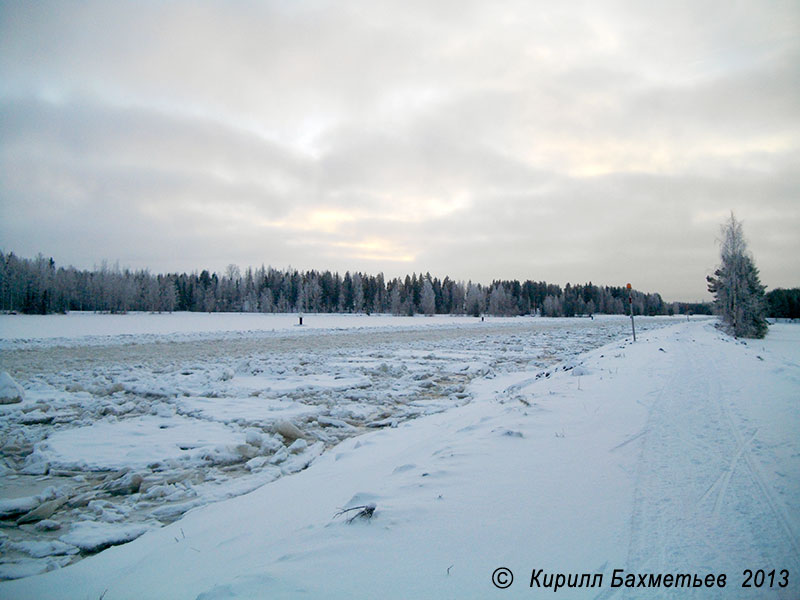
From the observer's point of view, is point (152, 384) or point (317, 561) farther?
point (152, 384)

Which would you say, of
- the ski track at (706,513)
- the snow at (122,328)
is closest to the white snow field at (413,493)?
the ski track at (706,513)

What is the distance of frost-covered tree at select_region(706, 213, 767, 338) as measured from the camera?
30.8 m

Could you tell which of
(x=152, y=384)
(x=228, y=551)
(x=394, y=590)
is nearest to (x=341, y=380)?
(x=152, y=384)

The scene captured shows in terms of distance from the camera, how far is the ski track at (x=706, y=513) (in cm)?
229

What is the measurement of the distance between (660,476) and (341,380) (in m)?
8.30

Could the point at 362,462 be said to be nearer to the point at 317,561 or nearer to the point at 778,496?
the point at 317,561

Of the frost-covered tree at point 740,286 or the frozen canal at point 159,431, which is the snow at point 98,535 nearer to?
the frozen canal at point 159,431

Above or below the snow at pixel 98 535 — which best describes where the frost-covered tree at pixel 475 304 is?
above

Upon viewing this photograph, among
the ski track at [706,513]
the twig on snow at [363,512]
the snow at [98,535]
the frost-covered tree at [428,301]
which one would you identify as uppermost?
the frost-covered tree at [428,301]

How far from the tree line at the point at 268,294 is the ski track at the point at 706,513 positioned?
84.6 meters

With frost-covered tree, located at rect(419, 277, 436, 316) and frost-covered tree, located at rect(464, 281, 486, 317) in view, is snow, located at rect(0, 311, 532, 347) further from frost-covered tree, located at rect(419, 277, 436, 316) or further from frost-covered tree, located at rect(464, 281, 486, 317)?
frost-covered tree, located at rect(464, 281, 486, 317)

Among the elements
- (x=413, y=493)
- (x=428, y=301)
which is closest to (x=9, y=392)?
(x=413, y=493)

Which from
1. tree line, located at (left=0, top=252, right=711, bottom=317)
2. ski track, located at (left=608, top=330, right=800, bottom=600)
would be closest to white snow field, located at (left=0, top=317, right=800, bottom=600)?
ski track, located at (left=608, top=330, right=800, bottom=600)

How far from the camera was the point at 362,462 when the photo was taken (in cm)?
480
